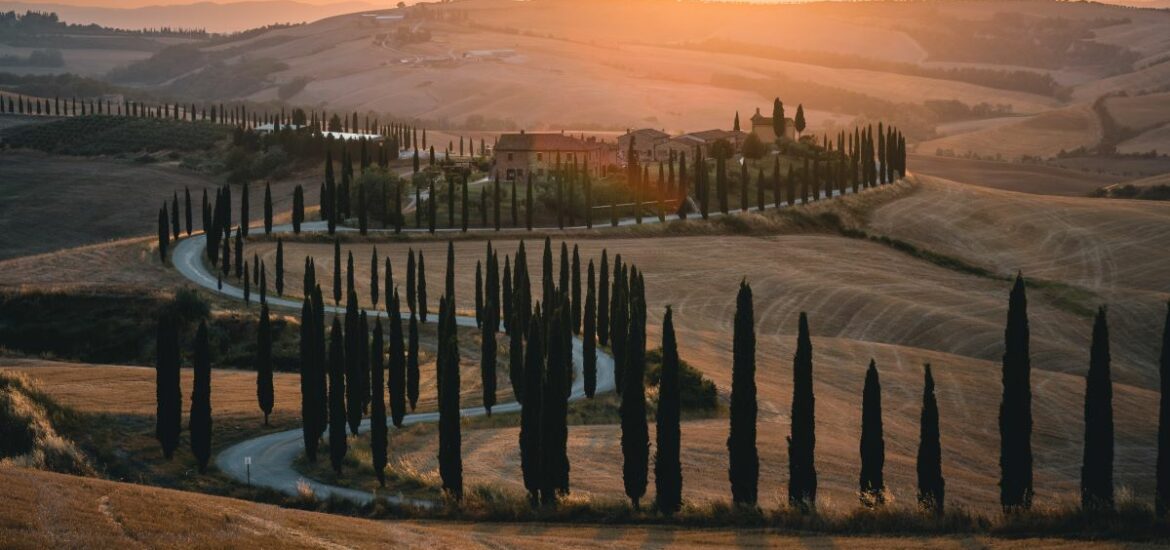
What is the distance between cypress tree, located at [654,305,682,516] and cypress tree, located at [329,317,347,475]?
10.4m

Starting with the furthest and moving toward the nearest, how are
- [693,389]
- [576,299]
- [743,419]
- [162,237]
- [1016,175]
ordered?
[1016,175], [162,237], [576,299], [693,389], [743,419]

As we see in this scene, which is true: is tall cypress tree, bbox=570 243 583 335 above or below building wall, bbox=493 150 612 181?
below

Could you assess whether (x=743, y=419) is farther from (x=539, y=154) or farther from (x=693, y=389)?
(x=539, y=154)

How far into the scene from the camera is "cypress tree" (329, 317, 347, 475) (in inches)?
1804

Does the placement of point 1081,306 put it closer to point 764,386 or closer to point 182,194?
point 764,386

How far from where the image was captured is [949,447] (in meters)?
53.5

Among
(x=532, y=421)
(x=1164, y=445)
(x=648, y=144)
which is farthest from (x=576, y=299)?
(x=648, y=144)

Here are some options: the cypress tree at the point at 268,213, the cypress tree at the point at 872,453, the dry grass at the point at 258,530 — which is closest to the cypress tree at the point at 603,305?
the cypress tree at the point at 872,453

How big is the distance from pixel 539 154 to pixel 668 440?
311ft

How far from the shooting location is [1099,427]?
40688 millimetres

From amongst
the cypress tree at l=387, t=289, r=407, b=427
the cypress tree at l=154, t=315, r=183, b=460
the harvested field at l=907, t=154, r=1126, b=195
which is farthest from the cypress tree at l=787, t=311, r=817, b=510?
the harvested field at l=907, t=154, r=1126, b=195

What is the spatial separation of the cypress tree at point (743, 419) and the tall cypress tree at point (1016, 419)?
6.93 meters

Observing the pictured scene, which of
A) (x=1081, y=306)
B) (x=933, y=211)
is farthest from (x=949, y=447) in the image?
(x=933, y=211)

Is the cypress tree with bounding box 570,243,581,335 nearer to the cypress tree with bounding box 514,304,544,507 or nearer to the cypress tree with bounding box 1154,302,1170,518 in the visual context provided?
the cypress tree with bounding box 514,304,544,507
